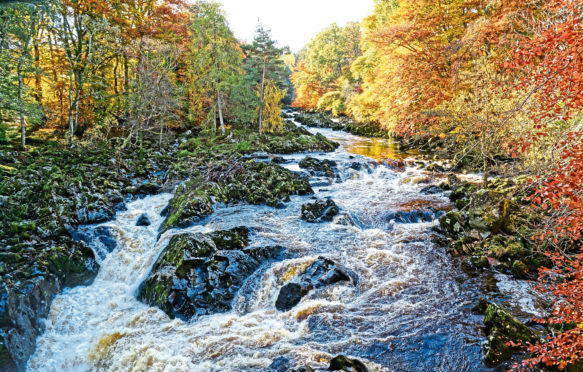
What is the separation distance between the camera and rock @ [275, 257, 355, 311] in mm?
6613

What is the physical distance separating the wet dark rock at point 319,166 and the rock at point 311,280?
9.47 m

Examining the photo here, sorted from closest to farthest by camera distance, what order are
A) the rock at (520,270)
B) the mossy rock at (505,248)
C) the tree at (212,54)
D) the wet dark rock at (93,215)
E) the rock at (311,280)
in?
the rock at (311,280) → the rock at (520,270) → the mossy rock at (505,248) → the wet dark rock at (93,215) → the tree at (212,54)

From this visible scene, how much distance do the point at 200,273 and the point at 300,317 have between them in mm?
2693

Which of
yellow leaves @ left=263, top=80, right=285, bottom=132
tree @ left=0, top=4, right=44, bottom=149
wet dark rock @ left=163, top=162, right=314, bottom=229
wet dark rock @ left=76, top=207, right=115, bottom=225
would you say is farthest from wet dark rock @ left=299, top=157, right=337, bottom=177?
tree @ left=0, top=4, right=44, bottom=149

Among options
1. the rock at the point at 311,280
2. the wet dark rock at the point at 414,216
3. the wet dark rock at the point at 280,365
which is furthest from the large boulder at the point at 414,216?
the wet dark rock at the point at 280,365

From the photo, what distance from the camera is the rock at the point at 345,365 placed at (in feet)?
15.2

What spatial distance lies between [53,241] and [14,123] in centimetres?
1290

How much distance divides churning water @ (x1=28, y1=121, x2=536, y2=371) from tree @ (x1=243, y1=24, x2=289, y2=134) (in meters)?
18.7

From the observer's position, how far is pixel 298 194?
44.9 ft

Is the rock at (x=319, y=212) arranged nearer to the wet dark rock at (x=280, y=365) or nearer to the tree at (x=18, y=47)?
the wet dark rock at (x=280, y=365)

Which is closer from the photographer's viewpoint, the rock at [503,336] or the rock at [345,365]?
the rock at [345,365]

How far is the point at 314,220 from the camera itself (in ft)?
35.6

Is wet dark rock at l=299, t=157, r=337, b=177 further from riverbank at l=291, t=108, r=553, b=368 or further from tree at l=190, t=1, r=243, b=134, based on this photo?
tree at l=190, t=1, r=243, b=134

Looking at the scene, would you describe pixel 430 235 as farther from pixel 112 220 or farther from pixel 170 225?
pixel 112 220
